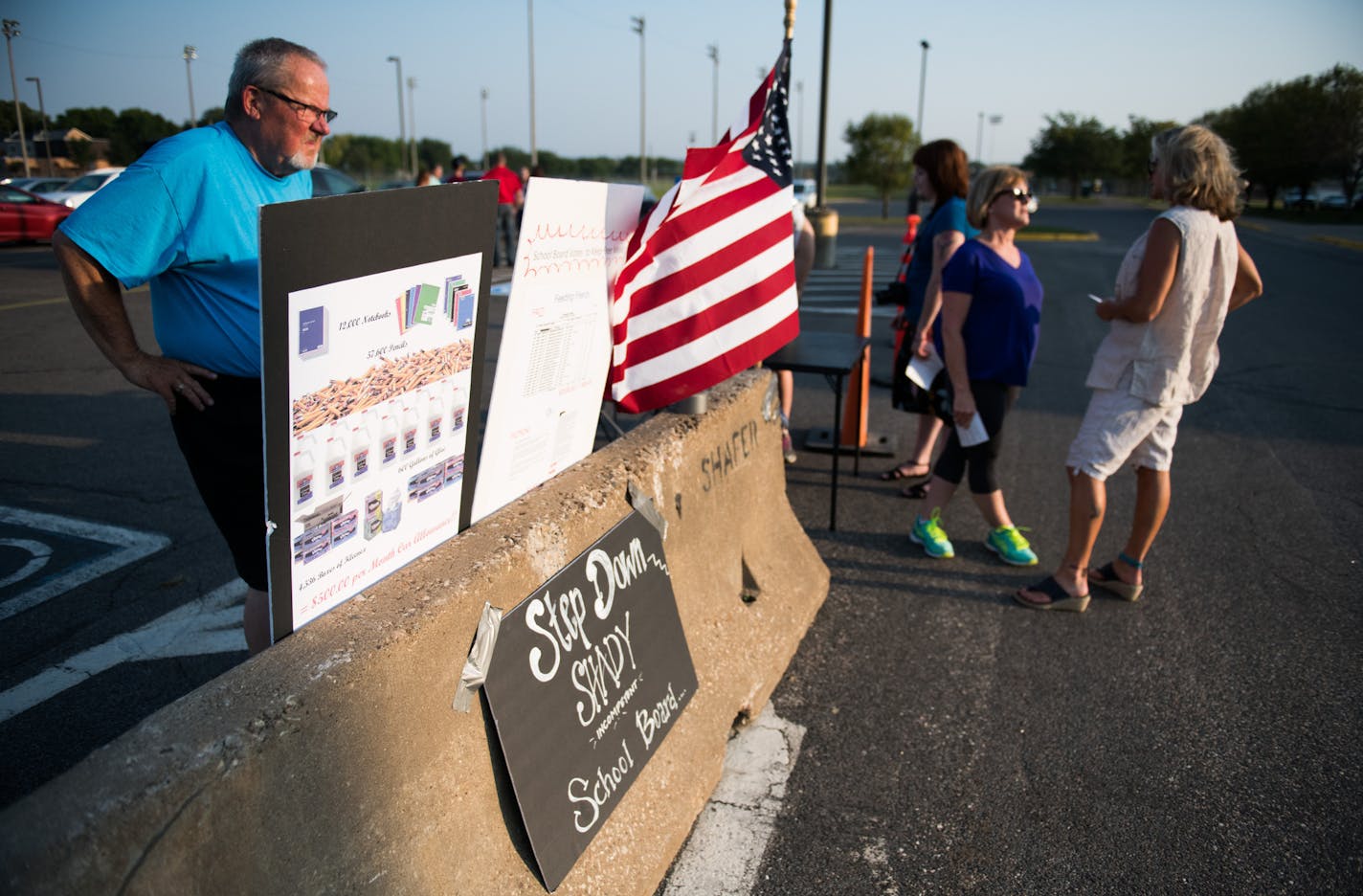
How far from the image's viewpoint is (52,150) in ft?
39.2

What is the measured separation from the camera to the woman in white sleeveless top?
3.60m

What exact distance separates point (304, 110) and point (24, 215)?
37.9 feet

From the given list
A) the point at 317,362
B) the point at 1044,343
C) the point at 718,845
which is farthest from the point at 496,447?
the point at 1044,343

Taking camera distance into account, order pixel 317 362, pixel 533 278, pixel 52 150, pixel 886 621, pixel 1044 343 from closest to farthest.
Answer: pixel 317 362
pixel 533 278
pixel 886 621
pixel 1044 343
pixel 52 150

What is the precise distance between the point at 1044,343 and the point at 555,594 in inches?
390

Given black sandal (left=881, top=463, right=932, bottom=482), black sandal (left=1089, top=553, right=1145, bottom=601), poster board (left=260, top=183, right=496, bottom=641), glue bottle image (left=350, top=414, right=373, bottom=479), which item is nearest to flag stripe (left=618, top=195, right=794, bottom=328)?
poster board (left=260, top=183, right=496, bottom=641)

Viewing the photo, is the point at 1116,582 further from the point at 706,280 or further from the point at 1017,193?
the point at 706,280

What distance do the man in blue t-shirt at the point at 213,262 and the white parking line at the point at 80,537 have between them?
2.05 metres

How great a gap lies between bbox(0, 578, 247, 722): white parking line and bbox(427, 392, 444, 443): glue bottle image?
6.72 ft

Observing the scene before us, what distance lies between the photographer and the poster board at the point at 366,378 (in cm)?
162

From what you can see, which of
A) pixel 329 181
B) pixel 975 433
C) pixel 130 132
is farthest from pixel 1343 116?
pixel 975 433

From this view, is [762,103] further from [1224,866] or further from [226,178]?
[1224,866]

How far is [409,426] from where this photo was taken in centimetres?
200

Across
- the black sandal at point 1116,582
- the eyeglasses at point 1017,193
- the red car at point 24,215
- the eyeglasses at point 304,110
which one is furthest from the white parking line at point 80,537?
the red car at point 24,215
